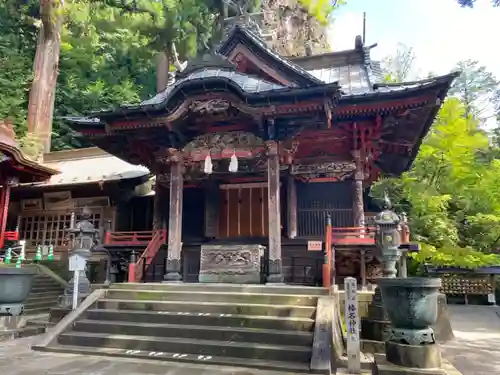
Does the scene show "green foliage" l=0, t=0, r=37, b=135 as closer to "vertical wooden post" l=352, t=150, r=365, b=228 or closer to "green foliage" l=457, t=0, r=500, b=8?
"vertical wooden post" l=352, t=150, r=365, b=228

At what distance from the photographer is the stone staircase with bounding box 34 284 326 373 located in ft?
19.5

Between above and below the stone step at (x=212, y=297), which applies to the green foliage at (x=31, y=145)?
above

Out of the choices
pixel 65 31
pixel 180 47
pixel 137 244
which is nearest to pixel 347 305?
pixel 137 244

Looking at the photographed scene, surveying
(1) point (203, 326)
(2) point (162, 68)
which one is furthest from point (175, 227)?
(2) point (162, 68)

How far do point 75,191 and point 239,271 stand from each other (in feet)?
36.9

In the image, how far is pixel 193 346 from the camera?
6250 millimetres

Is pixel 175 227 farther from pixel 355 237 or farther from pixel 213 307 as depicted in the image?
pixel 355 237

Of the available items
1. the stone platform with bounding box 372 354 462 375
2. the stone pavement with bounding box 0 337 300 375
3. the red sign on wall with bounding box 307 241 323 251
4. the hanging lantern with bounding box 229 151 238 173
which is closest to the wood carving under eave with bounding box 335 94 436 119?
the hanging lantern with bounding box 229 151 238 173

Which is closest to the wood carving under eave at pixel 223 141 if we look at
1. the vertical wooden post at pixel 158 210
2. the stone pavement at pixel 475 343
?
the vertical wooden post at pixel 158 210

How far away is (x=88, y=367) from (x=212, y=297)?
2754mm

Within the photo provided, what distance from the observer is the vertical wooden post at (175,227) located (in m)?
9.69

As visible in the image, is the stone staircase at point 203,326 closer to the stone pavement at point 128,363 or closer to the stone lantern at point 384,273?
the stone pavement at point 128,363

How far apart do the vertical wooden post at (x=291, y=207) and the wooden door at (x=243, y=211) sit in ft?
2.79

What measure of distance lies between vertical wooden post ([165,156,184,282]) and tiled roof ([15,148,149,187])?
600cm
